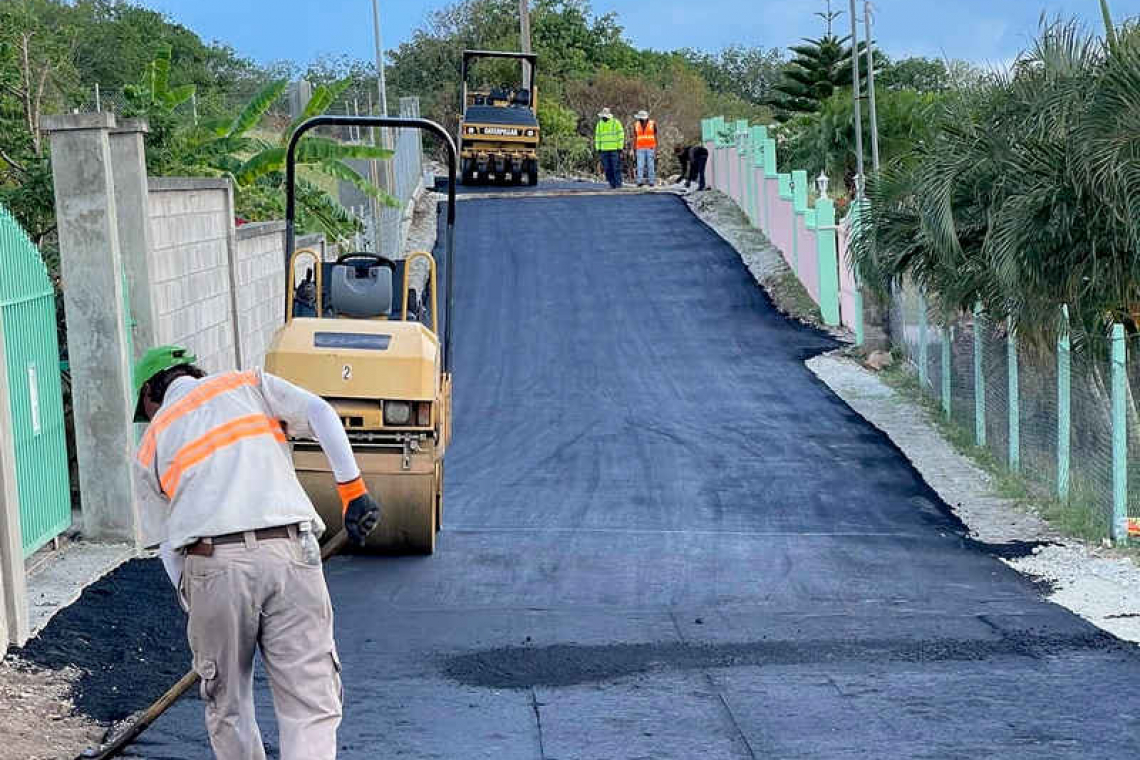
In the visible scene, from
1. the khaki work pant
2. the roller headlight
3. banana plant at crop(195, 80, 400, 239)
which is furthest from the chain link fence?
the khaki work pant

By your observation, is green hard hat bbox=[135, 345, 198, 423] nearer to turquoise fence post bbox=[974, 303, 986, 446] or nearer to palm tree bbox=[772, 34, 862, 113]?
turquoise fence post bbox=[974, 303, 986, 446]

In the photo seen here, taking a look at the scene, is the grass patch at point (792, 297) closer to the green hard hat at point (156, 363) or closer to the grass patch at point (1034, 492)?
the grass patch at point (1034, 492)

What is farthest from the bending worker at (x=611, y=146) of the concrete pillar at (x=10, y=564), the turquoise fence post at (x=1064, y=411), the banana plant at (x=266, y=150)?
the concrete pillar at (x=10, y=564)

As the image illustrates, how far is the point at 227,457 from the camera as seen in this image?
606 cm

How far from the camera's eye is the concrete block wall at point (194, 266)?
44.5ft

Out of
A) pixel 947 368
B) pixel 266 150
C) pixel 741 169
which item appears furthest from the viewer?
pixel 741 169

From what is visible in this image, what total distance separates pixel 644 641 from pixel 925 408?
12454 millimetres

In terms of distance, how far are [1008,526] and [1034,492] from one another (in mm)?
1403

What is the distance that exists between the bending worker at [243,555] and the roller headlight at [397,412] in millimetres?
5275

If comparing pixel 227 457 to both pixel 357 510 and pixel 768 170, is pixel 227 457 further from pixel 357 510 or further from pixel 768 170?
pixel 768 170

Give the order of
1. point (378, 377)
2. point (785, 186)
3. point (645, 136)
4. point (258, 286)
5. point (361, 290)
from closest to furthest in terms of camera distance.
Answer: point (378, 377) → point (361, 290) → point (258, 286) → point (785, 186) → point (645, 136)

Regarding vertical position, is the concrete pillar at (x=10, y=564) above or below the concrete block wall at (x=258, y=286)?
below

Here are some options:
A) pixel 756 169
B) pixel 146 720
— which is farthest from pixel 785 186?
pixel 146 720

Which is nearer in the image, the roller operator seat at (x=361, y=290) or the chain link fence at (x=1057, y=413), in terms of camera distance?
the roller operator seat at (x=361, y=290)
